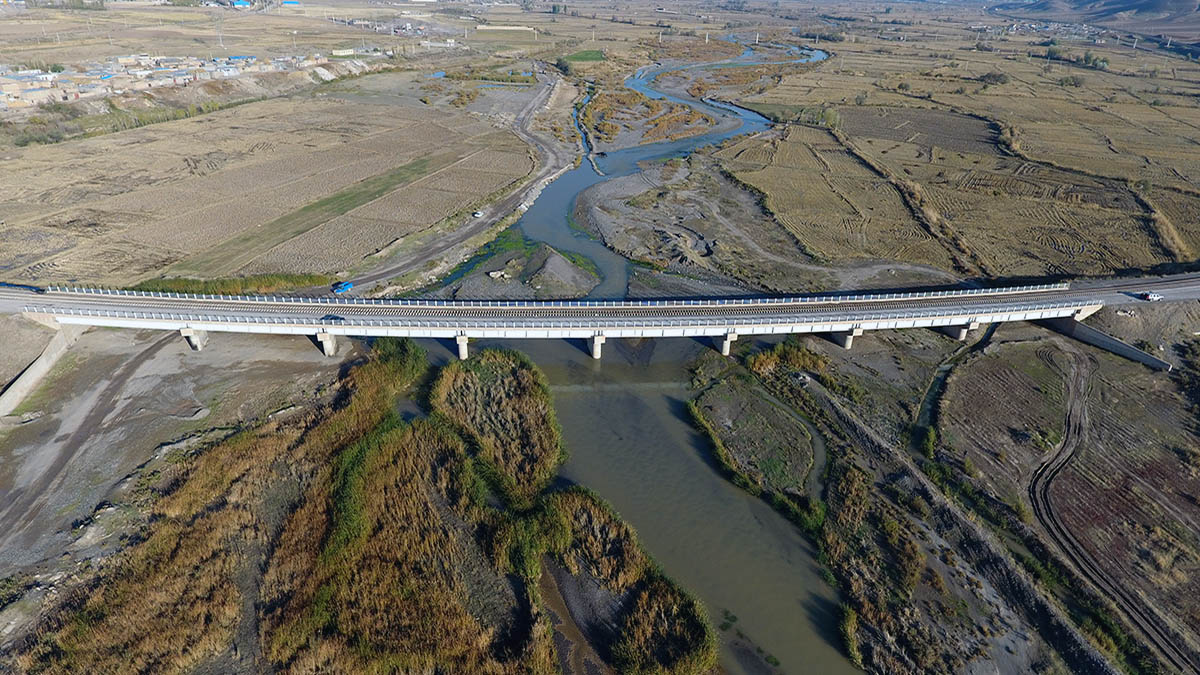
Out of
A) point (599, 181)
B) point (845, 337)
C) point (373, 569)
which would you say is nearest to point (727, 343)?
point (845, 337)

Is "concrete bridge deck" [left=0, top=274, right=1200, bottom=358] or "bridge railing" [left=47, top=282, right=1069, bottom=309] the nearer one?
"concrete bridge deck" [left=0, top=274, right=1200, bottom=358]

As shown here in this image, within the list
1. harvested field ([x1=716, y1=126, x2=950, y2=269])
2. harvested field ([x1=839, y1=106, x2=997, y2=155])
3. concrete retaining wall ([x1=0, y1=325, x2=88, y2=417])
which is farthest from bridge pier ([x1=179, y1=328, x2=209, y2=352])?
harvested field ([x1=839, y1=106, x2=997, y2=155])

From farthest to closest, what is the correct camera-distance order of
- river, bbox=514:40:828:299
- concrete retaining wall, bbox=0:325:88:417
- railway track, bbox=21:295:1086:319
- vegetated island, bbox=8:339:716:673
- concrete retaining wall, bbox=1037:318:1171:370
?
river, bbox=514:40:828:299
concrete retaining wall, bbox=1037:318:1171:370
railway track, bbox=21:295:1086:319
concrete retaining wall, bbox=0:325:88:417
vegetated island, bbox=8:339:716:673

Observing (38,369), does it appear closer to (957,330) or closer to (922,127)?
(957,330)

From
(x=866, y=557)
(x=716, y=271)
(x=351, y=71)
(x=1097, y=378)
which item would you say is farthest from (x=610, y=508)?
(x=351, y=71)

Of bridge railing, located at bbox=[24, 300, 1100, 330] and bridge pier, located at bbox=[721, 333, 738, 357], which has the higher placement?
bridge railing, located at bbox=[24, 300, 1100, 330]

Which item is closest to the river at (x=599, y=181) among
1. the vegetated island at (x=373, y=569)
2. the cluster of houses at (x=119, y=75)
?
the vegetated island at (x=373, y=569)

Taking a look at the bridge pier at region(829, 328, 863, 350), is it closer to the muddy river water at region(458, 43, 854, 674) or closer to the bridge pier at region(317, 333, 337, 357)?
the muddy river water at region(458, 43, 854, 674)

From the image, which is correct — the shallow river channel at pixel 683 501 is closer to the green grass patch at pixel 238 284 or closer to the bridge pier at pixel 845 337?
the bridge pier at pixel 845 337
